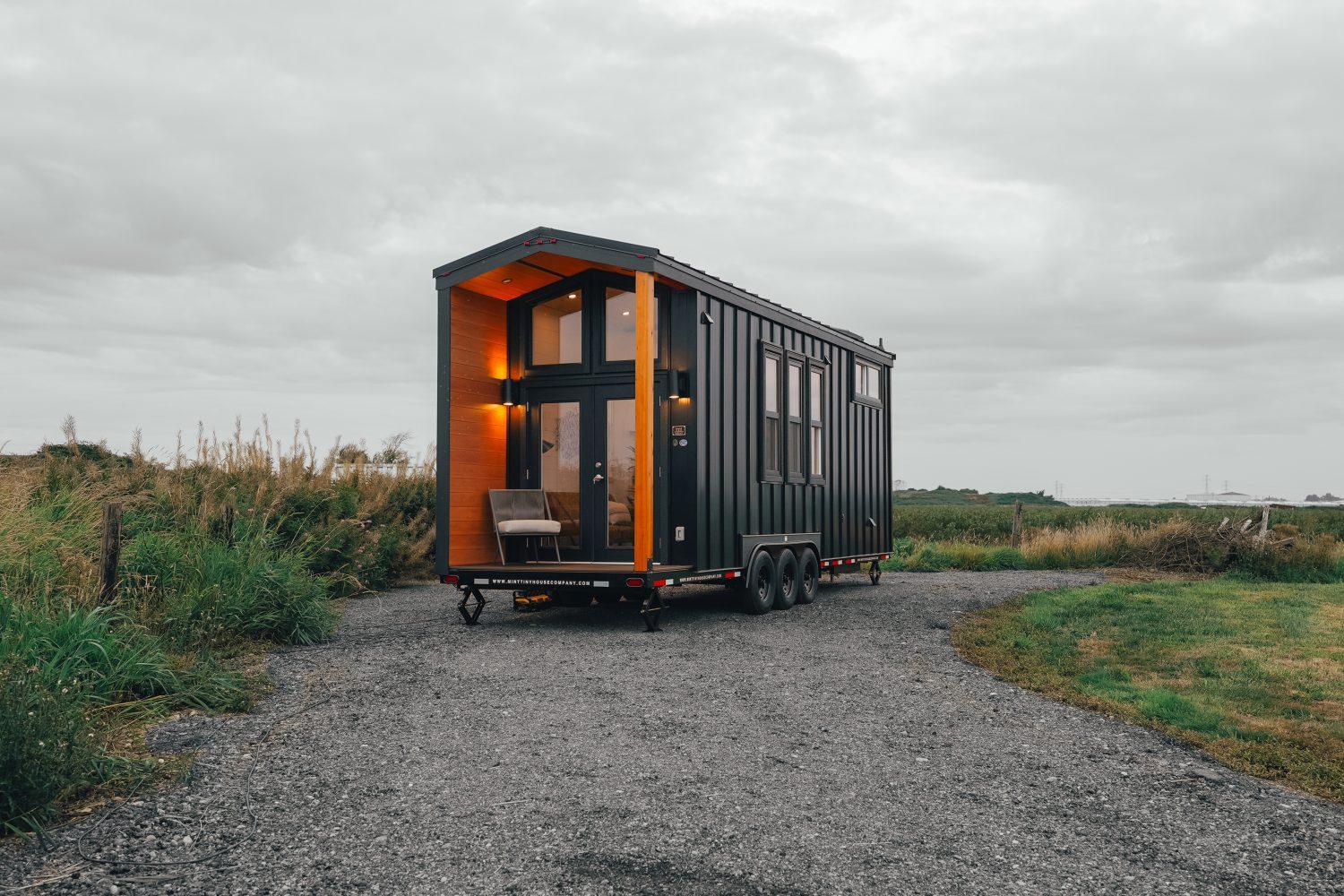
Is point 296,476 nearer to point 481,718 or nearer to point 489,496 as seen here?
point 489,496

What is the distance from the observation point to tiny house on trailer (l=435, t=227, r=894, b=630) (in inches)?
366

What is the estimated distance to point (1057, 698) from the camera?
21.7 ft

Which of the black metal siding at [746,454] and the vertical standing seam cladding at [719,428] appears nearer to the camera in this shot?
the vertical standing seam cladding at [719,428]

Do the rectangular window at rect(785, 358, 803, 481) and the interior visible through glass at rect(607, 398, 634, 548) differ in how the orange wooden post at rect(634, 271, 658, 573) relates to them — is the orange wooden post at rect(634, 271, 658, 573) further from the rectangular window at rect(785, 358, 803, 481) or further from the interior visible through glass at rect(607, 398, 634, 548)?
the rectangular window at rect(785, 358, 803, 481)

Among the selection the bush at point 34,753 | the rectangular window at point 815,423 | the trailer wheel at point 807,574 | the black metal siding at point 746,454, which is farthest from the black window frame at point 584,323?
the bush at point 34,753

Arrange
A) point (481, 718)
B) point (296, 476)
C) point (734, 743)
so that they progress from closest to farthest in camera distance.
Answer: point (734, 743)
point (481, 718)
point (296, 476)

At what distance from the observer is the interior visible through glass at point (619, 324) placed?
33.2 ft

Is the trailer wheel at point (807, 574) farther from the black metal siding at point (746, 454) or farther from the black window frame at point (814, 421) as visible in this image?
the black window frame at point (814, 421)

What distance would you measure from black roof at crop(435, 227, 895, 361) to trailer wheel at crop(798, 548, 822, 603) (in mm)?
3419

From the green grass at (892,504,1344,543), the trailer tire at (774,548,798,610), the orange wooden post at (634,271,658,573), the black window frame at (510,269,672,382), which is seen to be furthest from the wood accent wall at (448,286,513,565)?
the green grass at (892,504,1344,543)

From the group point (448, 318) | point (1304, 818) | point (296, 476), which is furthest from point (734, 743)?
point (296, 476)

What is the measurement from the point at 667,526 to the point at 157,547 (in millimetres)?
4293

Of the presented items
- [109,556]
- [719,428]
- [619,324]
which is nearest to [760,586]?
[719,428]

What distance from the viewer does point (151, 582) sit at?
770 cm
